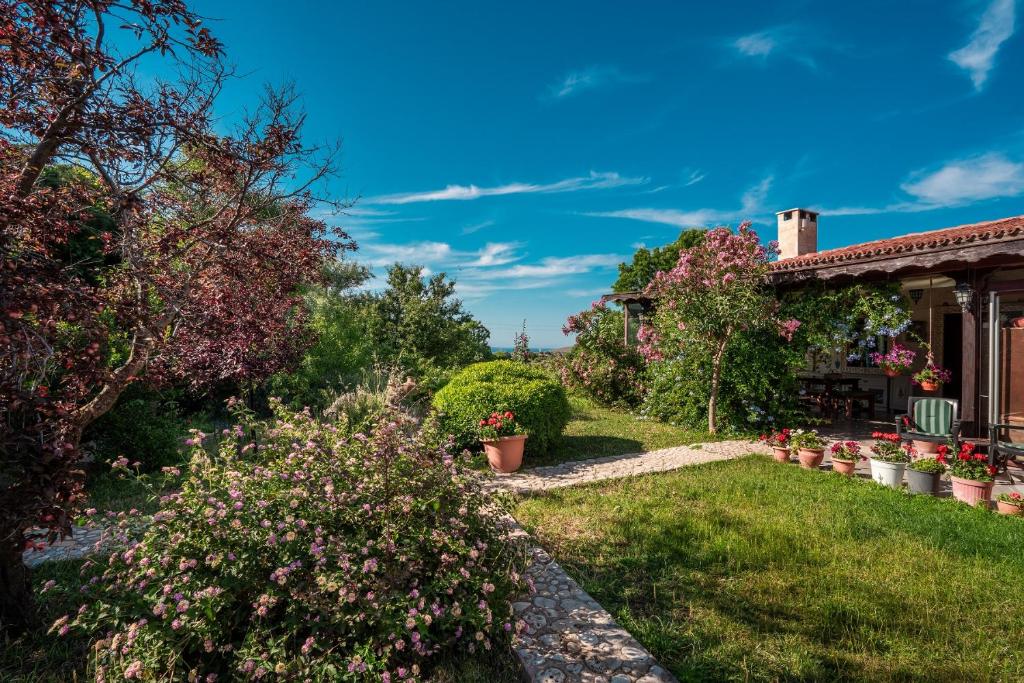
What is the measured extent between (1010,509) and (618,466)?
12.9ft

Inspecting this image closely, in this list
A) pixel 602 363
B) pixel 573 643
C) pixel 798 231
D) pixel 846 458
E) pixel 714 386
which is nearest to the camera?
pixel 573 643

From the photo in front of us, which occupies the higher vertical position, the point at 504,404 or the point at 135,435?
the point at 504,404

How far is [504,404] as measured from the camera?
666 cm

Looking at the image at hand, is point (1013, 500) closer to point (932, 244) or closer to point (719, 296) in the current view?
point (932, 244)

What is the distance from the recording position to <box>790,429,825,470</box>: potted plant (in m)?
6.50

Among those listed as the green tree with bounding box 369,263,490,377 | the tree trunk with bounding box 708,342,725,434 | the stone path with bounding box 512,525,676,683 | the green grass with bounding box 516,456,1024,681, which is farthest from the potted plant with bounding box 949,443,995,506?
the green tree with bounding box 369,263,490,377

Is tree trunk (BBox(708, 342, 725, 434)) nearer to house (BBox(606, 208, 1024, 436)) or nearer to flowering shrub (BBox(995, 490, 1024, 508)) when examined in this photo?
house (BBox(606, 208, 1024, 436))

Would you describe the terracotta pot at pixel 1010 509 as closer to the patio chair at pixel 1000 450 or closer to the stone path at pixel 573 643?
the patio chair at pixel 1000 450

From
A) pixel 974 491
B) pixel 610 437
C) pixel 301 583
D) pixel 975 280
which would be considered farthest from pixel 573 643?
pixel 975 280

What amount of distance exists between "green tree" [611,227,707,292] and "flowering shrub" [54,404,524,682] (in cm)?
2710

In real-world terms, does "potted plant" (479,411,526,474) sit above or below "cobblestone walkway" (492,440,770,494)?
above

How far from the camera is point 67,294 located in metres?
2.13

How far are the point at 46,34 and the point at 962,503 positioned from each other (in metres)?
8.30

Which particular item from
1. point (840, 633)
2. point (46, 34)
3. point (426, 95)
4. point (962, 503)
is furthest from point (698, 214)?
point (46, 34)
